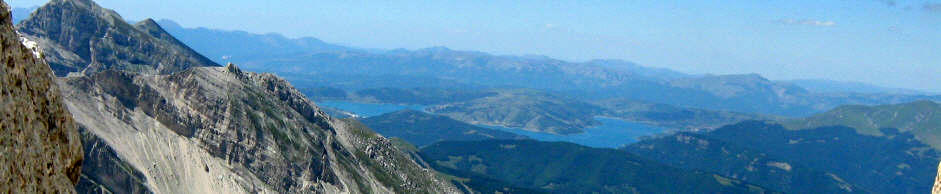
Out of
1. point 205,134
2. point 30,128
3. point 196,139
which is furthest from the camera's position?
point 205,134

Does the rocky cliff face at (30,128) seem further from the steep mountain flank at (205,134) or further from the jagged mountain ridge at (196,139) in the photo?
the steep mountain flank at (205,134)

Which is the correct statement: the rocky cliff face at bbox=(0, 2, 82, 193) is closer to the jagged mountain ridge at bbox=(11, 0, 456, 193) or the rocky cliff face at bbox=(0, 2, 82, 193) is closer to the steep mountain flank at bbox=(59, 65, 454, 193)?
the jagged mountain ridge at bbox=(11, 0, 456, 193)

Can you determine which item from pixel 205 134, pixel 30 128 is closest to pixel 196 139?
pixel 205 134

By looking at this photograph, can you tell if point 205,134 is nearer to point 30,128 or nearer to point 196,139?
point 196,139

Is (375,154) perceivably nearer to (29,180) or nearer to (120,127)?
(120,127)

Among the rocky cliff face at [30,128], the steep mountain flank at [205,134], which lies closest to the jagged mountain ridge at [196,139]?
the steep mountain flank at [205,134]

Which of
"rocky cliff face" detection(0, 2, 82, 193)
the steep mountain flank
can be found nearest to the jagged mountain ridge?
the steep mountain flank
